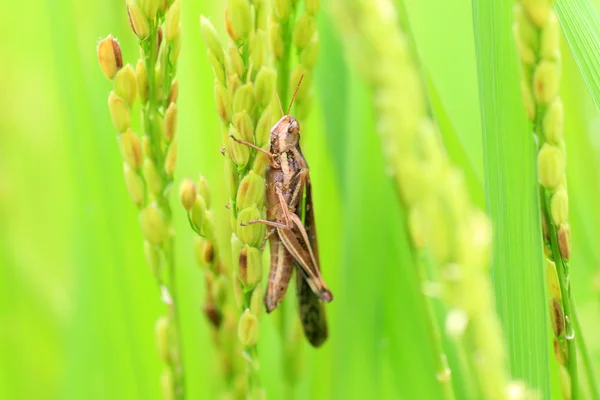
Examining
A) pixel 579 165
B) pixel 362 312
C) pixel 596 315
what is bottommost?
pixel 596 315

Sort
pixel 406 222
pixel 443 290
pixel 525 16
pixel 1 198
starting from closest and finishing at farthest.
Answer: pixel 443 290 < pixel 525 16 < pixel 406 222 < pixel 1 198

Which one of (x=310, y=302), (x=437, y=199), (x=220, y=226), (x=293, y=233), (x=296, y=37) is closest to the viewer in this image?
(x=437, y=199)

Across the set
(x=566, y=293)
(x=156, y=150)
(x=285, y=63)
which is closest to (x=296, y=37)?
(x=285, y=63)

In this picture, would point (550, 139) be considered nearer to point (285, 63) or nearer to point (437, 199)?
point (437, 199)

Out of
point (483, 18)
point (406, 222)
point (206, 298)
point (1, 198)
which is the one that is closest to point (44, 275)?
point (1, 198)

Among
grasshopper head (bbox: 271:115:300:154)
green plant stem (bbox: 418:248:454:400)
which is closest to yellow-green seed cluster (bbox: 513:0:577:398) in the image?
green plant stem (bbox: 418:248:454:400)

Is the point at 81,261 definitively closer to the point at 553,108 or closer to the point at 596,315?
the point at 553,108
